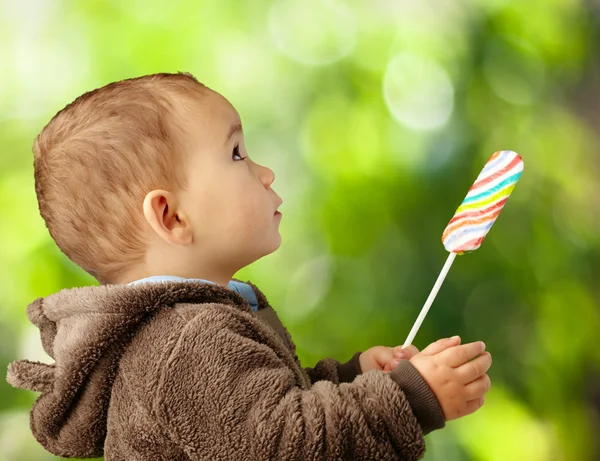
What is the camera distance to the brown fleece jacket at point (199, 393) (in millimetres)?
934

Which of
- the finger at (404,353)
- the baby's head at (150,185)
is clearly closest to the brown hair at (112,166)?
the baby's head at (150,185)

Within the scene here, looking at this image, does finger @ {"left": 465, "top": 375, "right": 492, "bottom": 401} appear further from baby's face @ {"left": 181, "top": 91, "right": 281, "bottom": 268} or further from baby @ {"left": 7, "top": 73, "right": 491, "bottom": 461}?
baby's face @ {"left": 181, "top": 91, "right": 281, "bottom": 268}

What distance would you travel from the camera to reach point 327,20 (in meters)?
1.77

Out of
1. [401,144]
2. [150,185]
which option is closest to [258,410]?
[150,185]

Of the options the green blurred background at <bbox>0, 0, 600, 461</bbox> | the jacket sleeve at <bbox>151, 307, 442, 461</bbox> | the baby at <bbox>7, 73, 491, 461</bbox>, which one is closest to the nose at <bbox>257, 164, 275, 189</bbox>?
the baby at <bbox>7, 73, 491, 461</bbox>

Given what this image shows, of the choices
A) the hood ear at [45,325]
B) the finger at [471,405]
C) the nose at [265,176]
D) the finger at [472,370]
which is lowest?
the finger at [471,405]

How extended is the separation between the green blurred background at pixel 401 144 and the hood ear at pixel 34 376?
665 millimetres

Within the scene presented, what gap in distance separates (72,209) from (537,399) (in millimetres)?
1075

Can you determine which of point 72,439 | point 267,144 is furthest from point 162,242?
point 267,144

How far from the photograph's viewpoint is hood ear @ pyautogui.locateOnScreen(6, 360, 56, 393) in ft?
3.45

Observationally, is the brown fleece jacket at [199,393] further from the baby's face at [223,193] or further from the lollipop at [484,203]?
the lollipop at [484,203]

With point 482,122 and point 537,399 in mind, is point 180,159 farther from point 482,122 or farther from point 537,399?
point 537,399

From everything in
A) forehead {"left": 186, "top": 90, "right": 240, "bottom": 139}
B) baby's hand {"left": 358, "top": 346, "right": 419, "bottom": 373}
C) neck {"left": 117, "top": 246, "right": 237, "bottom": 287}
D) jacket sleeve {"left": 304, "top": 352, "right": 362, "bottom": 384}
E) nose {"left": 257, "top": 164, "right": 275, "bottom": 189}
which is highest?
forehead {"left": 186, "top": 90, "right": 240, "bottom": 139}

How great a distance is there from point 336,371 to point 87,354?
465mm
